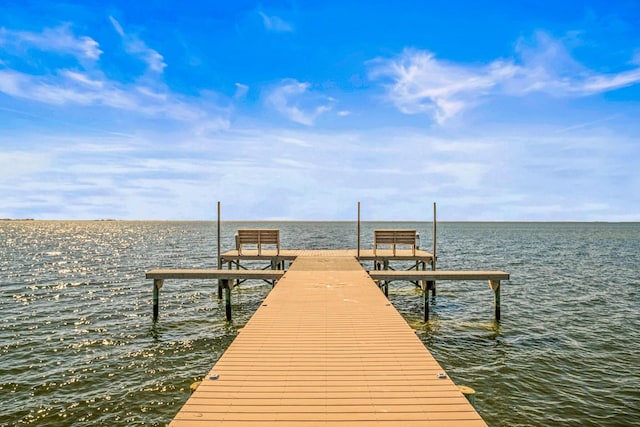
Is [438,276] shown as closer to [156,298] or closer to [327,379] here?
[327,379]

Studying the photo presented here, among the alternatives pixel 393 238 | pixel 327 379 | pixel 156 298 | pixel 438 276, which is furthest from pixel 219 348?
pixel 393 238

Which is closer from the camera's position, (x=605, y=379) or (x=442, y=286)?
(x=605, y=379)

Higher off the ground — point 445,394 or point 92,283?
point 445,394

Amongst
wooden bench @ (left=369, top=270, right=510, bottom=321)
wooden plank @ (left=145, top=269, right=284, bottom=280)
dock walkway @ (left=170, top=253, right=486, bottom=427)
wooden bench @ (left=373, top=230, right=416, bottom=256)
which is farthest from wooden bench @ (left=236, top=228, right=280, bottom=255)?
dock walkway @ (left=170, top=253, right=486, bottom=427)

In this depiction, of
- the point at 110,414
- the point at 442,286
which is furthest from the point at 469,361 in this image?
the point at 442,286

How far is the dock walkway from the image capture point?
4348 millimetres

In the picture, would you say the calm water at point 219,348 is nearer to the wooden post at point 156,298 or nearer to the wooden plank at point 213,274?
the wooden post at point 156,298

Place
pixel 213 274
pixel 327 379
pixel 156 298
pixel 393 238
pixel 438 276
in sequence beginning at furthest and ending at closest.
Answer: pixel 393 238
pixel 156 298
pixel 213 274
pixel 438 276
pixel 327 379

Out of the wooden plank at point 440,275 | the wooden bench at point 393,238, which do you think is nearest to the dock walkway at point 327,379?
the wooden plank at point 440,275

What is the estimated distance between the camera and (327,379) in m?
5.34

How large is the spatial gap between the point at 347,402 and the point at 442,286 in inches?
739

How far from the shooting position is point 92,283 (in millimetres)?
22438

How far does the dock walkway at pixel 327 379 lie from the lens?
4348mm

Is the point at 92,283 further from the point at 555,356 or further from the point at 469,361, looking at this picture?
the point at 555,356
